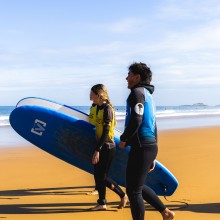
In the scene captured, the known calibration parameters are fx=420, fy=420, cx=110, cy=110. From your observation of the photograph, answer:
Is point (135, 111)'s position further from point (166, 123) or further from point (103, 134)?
point (166, 123)

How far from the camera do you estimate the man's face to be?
3.46 meters

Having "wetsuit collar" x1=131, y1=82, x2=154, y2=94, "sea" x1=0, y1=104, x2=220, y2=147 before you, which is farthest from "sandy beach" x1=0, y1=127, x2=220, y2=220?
"sea" x1=0, y1=104, x2=220, y2=147

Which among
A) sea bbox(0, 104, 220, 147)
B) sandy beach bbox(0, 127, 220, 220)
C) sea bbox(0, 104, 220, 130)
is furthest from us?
sea bbox(0, 104, 220, 130)

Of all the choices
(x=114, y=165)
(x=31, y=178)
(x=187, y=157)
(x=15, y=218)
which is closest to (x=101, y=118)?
(x=114, y=165)

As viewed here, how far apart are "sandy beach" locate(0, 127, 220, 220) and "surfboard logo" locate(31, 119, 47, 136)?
0.85 metres

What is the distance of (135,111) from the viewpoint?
10.7 feet

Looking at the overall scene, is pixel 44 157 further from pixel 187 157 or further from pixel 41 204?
pixel 41 204

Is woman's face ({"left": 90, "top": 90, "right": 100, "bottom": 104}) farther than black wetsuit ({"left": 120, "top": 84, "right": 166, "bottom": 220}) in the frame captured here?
Yes

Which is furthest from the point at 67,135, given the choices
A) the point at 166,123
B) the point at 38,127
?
the point at 166,123

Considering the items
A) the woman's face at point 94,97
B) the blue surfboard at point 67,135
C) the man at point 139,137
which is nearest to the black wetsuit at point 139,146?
the man at point 139,137

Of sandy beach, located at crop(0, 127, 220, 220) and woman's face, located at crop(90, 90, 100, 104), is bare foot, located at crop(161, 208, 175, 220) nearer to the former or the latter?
sandy beach, located at crop(0, 127, 220, 220)

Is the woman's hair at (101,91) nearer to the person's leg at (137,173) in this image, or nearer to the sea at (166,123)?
the person's leg at (137,173)

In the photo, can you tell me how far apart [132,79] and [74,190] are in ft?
9.43

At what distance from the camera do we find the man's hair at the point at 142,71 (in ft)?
11.3
